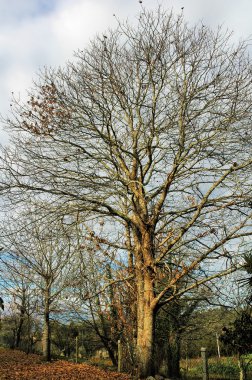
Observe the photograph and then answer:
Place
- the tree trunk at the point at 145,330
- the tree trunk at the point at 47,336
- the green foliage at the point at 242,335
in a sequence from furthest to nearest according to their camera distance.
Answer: the tree trunk at the point at 47,336, the tree trunk at the point at 145,330, the green foliage at the point at 242,335

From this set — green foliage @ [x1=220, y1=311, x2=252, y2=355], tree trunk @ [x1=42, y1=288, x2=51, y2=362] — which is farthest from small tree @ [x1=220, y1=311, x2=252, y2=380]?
tree trunk @ [x1=42, y1=288, x2=51, y2=362]

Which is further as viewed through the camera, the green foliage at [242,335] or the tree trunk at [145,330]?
the tree trunk at [145,330]

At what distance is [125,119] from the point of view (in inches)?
364

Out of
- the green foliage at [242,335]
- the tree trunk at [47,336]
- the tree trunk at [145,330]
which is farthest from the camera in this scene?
the tree trunk at [47,336]

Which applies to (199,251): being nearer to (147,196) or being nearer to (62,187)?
(147,196)

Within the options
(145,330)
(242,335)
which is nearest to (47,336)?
(145,330)

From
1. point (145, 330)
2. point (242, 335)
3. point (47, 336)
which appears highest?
point (145, 330)

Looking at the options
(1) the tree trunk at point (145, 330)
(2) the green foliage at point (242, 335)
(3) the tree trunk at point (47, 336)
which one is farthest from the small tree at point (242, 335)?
(3) the tree trunk at point (47, 336)

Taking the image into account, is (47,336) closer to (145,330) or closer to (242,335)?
(145,330)

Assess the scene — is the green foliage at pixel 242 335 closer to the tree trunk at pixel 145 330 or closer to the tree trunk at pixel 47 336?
the tree trunk at pixel 145 330

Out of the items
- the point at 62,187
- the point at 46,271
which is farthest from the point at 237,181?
the point at 46,271

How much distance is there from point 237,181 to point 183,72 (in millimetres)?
2836

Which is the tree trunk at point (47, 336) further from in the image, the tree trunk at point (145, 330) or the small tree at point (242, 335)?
the small tree at point (242, 335)

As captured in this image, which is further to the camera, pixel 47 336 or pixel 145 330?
pixel 47 336
